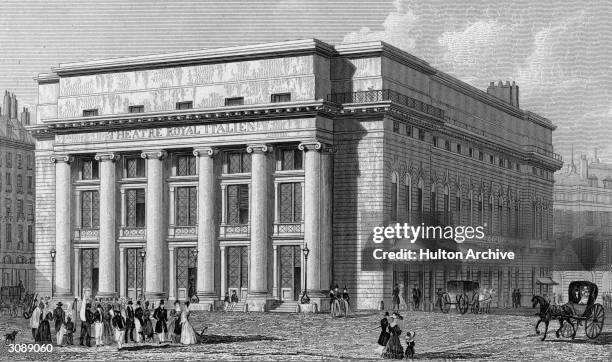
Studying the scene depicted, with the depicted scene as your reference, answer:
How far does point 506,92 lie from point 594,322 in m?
44.5

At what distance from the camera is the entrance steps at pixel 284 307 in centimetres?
5962

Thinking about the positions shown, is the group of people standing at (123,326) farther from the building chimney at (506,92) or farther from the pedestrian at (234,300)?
the building chimney at (506,92)

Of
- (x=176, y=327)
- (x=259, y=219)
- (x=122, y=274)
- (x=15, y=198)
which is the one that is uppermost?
(x=15, y=198)

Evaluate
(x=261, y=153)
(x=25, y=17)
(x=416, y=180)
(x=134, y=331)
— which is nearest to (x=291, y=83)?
(x=261, y=153)

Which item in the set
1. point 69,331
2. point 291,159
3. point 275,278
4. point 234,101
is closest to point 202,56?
point 234,101

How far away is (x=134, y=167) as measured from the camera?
6575cm

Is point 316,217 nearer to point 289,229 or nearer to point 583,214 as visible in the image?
point 289,229

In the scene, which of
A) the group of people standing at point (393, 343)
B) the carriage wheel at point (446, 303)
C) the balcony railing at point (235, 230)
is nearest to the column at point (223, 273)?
the balcony railing at point (235, 230)

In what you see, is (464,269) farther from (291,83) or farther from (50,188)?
(50,188)

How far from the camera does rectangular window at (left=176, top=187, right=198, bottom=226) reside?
63938mm

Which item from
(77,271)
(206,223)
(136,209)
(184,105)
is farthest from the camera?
(77,271)

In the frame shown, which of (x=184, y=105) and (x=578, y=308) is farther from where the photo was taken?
(x=184, y=105)

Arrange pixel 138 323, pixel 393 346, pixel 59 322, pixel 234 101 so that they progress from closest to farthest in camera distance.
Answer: pixel 393 346 → pixel 138 323 → pixel 59 322 → pixel 234 101

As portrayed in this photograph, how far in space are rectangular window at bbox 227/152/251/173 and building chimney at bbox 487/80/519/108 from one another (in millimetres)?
25167
